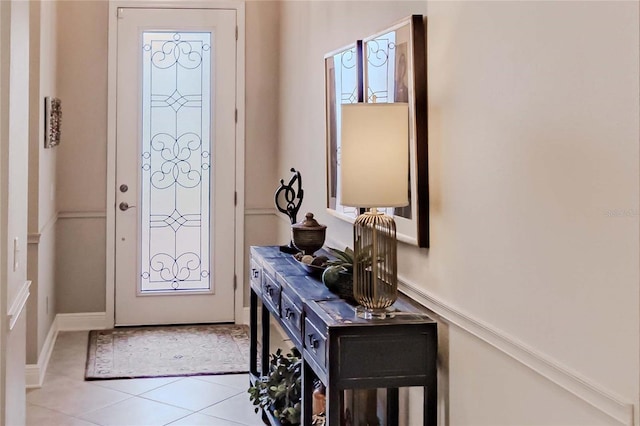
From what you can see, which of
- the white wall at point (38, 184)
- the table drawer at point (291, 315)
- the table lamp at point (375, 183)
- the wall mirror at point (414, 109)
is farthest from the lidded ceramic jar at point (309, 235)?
the white wall at point (38, 184)

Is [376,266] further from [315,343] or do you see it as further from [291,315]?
[291,315]

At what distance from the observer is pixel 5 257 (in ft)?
7.80

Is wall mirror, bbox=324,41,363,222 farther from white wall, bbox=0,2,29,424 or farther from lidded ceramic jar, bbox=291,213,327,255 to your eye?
white wall, bbox=0,2,29,424

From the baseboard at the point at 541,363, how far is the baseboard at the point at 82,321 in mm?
3740

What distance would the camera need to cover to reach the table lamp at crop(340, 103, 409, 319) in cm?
229

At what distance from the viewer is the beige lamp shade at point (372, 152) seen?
2.29 meters

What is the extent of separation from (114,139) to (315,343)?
11.8 feet

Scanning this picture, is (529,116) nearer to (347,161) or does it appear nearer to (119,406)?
(347,161)

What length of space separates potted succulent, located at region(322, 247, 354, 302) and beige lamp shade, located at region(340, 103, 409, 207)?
423 millimetres

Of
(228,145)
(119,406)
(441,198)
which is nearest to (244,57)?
(228,145)

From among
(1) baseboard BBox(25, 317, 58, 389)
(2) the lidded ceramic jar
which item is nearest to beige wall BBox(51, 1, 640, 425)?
(2) the lidded ceramic jar

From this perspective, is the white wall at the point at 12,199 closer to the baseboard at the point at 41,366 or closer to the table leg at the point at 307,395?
the table leg at the point at 307,395

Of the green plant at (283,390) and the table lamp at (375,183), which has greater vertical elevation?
the table lamp at (375,183)

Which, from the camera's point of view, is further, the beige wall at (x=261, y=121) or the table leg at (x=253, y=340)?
the beige wall at (x=261, y=121)
